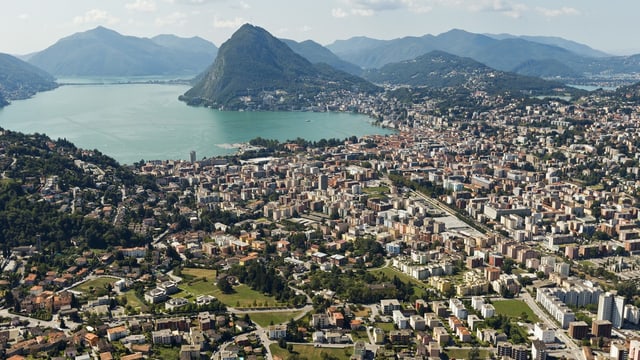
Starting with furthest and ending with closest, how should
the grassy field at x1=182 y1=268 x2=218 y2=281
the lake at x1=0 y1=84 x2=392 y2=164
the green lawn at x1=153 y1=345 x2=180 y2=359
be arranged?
the lake at x1=0 y1=84 x2=392 y2=164
the grassy field at x1=182 y1=268 x2=218 y2=281
the green lawn at x1=153 y1=345 x2=180 y2=359

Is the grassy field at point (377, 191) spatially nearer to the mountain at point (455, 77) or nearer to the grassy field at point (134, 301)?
the grassy field at point (134, 301)

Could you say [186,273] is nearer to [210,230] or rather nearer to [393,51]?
[210,230]

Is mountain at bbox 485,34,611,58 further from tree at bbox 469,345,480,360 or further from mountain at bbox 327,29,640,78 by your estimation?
tree at bbox 469,345,480,360

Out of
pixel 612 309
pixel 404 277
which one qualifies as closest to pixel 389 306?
pixel 404 277

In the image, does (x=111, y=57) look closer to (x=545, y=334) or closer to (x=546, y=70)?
(x=546, y=70)

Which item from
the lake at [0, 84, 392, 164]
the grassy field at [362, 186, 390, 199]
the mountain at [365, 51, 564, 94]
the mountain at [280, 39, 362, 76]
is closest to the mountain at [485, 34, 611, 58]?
the mountain at [280, 39, 362, 76]

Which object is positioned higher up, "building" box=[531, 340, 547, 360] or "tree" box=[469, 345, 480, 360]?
"building" box=[531, 340, 547, 360]

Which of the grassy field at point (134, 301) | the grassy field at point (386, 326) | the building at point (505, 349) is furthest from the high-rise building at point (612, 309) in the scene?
the grassy field at point (134, 301)
